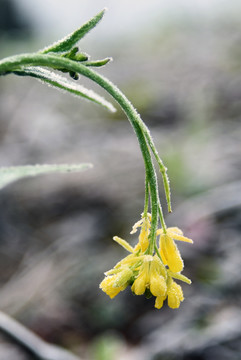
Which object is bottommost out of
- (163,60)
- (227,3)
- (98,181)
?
(98,181)

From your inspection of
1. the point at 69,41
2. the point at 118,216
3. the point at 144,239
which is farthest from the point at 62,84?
the point at 118,216

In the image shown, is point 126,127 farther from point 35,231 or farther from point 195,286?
point 195,286

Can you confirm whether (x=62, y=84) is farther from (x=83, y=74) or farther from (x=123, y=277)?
(x=123, y=277)

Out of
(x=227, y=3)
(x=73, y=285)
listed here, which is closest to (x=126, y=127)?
(x=73, y=285)

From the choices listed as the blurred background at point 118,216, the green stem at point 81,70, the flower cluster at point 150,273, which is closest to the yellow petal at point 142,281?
the flower cluster at point 150,273

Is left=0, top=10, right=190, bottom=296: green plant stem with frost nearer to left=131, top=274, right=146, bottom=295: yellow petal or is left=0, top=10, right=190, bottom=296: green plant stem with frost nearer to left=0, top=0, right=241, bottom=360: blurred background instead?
left=131, top=274, right=146, bottom=295: yellow petal

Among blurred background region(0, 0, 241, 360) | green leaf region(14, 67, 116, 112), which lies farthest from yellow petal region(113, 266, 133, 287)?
blurred background region(0, 0, 241, 360)

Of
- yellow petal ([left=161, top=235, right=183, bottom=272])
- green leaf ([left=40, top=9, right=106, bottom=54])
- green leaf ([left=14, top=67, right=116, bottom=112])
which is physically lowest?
yellow petal ([left=161, top=235, right=183, bottom=272])
